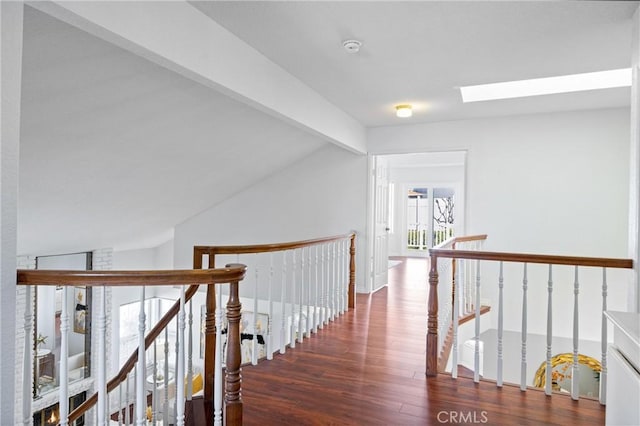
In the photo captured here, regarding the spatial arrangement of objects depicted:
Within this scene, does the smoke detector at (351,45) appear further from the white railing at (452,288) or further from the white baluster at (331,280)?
the white baluster at (331,280)

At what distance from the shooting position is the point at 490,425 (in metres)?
2.29

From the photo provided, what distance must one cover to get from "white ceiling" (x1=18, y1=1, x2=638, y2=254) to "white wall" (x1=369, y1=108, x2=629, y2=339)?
300 mm

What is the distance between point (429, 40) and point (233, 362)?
2508 millimetres

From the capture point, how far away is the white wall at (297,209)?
5.93 m

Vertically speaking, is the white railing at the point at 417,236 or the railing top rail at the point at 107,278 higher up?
the railing top rail at the point at 107,278

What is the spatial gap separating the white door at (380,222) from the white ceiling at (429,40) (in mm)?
2101

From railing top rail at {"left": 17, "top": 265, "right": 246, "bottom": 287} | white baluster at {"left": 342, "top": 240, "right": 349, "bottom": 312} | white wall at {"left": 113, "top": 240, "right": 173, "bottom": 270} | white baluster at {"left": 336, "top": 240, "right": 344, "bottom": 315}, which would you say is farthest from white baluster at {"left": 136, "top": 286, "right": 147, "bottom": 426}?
white wall at {"left": 113, "top": 240, "right": 173, "bottom": 270}

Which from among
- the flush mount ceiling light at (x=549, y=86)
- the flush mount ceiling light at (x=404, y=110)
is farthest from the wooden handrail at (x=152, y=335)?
the flush mount ceiling light at (x=549, y=86)

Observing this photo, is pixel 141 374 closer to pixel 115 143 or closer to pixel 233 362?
pixel 233 362

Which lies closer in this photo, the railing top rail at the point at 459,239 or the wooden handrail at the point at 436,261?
the wooden handrail at the point at 436,261

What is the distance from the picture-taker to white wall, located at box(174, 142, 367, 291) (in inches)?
233

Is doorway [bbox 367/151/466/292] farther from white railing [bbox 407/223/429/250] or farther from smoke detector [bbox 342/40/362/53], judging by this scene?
smoke detector [bbox 342/40/362/53]

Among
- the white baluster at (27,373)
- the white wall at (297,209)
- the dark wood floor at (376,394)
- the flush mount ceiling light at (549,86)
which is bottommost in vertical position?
the dark wood floor at (376,394)

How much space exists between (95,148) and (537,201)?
5.05 m
